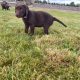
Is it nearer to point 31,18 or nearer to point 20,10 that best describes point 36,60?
point 20,10

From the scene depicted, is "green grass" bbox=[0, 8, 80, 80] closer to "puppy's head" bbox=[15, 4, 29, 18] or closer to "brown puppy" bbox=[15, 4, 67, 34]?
"puppy's head" bbox=[15, 4, 29, 18]

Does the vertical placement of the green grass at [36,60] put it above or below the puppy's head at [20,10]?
below

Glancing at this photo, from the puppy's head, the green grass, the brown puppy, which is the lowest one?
the green grass

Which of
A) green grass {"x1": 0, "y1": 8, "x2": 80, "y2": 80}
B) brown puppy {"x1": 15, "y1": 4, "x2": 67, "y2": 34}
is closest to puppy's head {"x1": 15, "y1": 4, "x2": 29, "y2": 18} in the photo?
brown puppy {"x1": 15, "y1": 4, "x2": 67, "y2": 34}

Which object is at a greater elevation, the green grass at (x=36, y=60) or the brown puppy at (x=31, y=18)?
the brown puppy at (x=31, y=18)

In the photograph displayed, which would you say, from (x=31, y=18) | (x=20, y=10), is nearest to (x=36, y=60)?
(x=20, y=10)

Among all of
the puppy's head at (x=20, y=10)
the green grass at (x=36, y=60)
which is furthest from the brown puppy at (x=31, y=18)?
the green grass at (x=36, y=60)

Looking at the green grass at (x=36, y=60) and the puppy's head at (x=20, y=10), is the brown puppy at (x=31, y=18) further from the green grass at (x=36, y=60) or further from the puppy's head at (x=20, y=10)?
the green grass at (x=36, y=60)

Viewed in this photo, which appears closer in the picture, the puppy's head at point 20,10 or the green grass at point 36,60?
the green grass at point 36,60

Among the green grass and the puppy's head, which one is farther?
the puppy's head

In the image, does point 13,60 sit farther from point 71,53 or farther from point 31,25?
point 31,25

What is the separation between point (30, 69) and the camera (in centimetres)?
547

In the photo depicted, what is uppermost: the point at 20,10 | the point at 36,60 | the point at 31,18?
the point at 20,10

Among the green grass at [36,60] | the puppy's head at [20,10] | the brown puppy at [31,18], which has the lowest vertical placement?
the green grass at [36,60]
